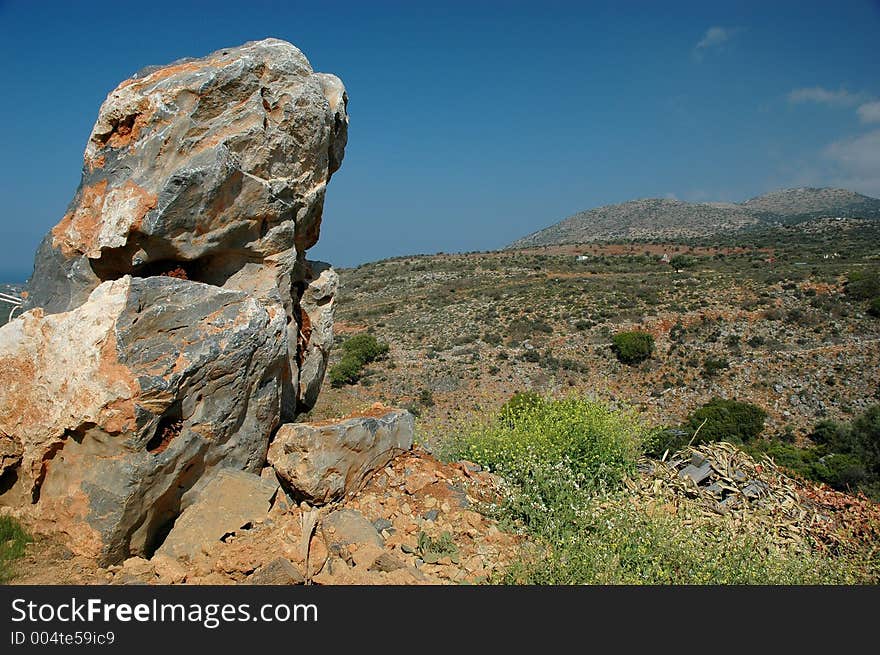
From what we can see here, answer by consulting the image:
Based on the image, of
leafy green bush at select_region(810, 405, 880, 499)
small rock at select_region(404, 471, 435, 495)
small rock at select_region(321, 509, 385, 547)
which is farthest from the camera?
leafy green bush at select_region(810, 405, 880, 499)

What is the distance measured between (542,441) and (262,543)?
4.21m

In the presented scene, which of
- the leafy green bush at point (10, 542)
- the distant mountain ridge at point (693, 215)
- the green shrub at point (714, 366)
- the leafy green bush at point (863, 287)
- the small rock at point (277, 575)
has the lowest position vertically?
the green shrub at point (714, 366)

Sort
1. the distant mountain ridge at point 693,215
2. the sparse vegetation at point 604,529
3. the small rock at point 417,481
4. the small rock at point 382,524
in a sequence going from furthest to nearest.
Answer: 1. the distant mountain ridge at point 693,215
2. the small rock at point 417,481
3. the small rock at point 382,524
4. the sparse vegetation at point 604,529

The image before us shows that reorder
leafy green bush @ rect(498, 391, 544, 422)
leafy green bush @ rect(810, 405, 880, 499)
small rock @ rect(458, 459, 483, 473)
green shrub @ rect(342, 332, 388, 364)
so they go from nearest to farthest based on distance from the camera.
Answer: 1. small rock @ rect(458, 459, 483, 473)
2. leafy green bush @ rect(498, 391, 544, 422)
3. leafy green bush @ rect(810, 405, 880, 499)
4. green shrub @ rect(342, 332, 388, 364)

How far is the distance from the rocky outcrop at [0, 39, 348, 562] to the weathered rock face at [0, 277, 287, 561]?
1cm

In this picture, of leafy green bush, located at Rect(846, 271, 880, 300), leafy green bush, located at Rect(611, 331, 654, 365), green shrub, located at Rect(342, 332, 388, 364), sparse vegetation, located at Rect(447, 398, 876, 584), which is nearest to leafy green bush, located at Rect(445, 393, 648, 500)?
sparse vegetation, located at Rect(447, 398, 876, 584)

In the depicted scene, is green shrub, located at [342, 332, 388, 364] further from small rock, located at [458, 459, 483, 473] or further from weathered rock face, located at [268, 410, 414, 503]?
weathered rock face, located at [268, 410, 414, 503]

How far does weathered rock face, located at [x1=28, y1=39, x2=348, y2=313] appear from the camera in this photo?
608 cm

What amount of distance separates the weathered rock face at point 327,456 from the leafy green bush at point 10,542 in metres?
2.39

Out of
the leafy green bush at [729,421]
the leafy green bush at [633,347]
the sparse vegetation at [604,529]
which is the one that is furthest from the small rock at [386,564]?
the leafy green bush at [633,347]

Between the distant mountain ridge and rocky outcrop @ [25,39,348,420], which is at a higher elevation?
the distant mountain ridge

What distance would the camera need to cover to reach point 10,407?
5551 mm

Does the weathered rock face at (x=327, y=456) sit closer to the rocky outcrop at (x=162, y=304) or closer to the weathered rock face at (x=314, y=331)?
the rocky outcrop at (x=162, y=304)

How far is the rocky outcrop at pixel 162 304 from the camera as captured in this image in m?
5.32
